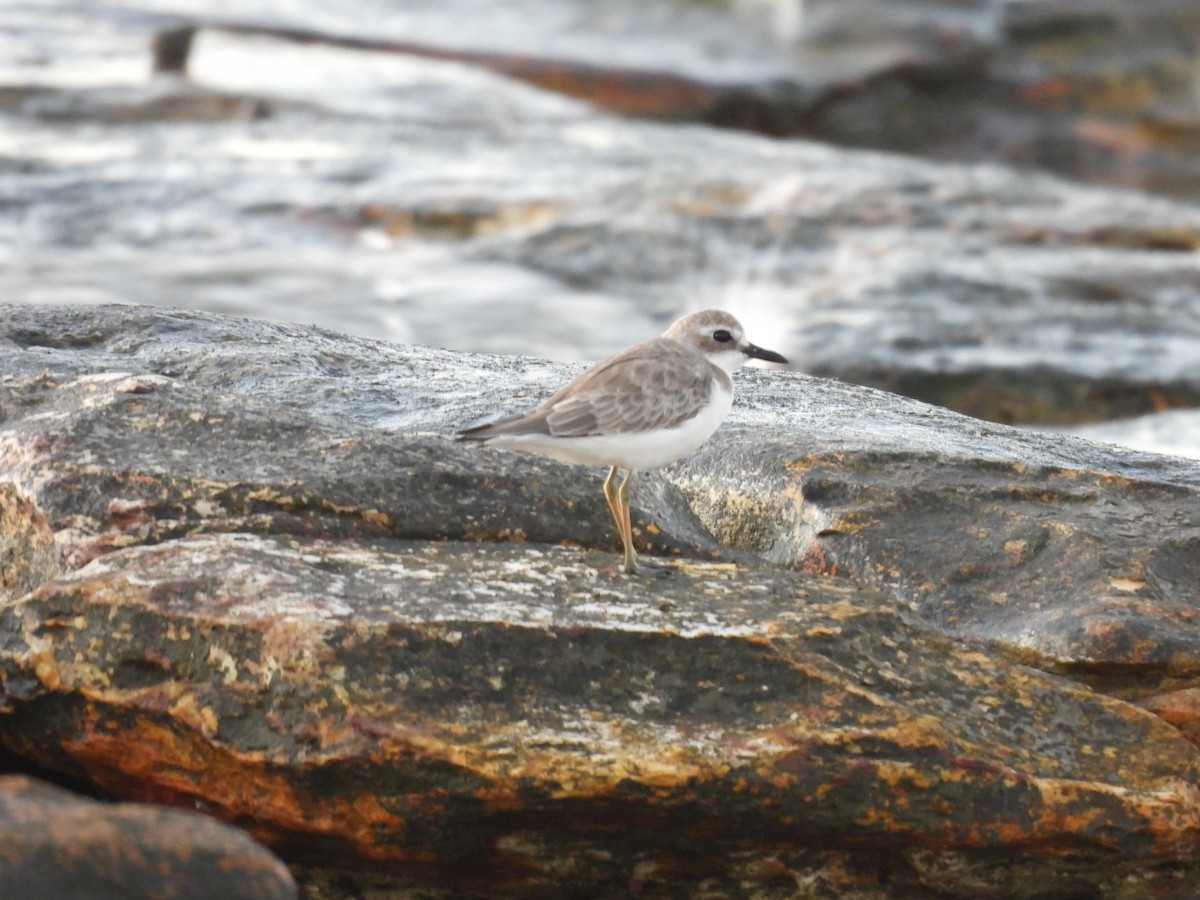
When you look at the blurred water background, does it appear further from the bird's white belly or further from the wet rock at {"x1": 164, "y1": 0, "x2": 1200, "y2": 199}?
the bird's white belly

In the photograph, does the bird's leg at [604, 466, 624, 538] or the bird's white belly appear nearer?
the bird's white belly

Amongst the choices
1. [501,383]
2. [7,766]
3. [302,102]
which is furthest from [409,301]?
[7,766]

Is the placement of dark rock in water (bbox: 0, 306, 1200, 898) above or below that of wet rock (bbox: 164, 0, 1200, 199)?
below

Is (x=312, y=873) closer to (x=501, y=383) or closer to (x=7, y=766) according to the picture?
(x=7, y=766)

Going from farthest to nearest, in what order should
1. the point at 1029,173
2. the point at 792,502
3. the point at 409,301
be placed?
the point at 1029,173, the point at 409,301, the point at 792,502

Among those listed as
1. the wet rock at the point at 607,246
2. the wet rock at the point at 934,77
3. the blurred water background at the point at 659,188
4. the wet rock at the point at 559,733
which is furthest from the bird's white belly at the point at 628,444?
the wet rock at the point at 934,77

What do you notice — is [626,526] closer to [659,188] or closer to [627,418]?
[627,418]

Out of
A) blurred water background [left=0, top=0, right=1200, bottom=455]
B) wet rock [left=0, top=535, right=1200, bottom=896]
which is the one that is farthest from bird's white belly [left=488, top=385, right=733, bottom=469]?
blurred water background [left=0, top=0, right=1200, bottom=455]
